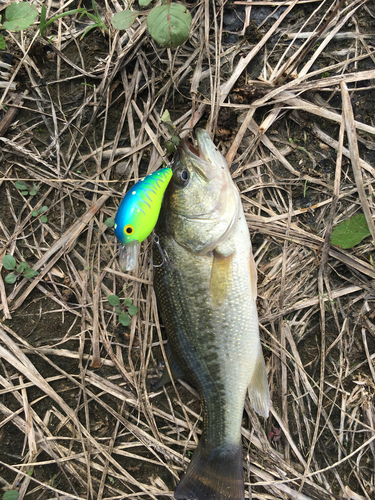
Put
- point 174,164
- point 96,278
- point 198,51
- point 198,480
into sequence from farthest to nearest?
point 96,278 → point 198,51 → point 198,480 → point 174,164

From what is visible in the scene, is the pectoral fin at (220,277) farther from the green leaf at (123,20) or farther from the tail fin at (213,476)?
the green leaf at (123,20)

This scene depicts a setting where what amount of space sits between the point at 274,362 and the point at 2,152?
3.35m

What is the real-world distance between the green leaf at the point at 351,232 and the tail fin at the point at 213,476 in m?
2.02

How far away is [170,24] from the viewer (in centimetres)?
253

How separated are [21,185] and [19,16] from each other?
4.78 ft

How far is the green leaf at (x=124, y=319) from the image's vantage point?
307 cm

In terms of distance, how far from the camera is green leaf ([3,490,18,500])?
2973 millimetres

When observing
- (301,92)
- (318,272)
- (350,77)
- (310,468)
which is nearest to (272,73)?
(301,92)

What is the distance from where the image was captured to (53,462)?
3.10m

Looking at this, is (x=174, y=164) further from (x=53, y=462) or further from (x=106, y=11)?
(x=53, y=462)

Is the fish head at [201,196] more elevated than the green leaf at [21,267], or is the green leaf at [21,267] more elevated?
the fish head at [201,196]

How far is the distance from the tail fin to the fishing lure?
1836mm

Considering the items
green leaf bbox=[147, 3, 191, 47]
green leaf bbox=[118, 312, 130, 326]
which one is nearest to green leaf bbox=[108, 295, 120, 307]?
green leaf bbox=[118, 312, 130, 326]

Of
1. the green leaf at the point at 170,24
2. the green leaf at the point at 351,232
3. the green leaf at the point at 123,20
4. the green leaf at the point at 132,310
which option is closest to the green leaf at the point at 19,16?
the green leaf at the point at 123,20
